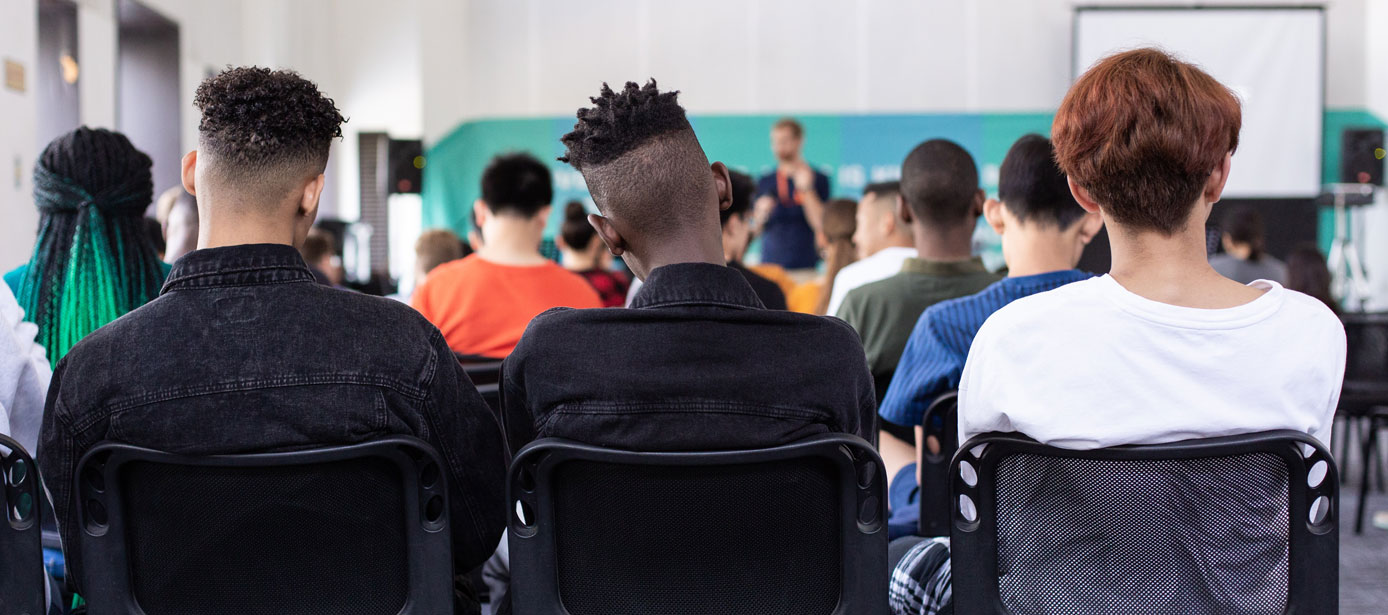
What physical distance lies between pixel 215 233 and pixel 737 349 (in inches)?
25.9

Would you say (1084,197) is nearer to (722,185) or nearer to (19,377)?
(722,185)

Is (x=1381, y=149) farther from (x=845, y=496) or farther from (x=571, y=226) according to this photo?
(x=845, y=496)

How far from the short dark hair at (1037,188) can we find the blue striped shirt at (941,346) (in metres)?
0.14

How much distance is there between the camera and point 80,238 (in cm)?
187

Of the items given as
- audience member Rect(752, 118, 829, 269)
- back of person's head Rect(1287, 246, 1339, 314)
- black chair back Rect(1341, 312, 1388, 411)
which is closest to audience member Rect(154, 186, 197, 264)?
black chair back Rect(1341, 312, 1388, 411)

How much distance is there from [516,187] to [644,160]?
1.69 metres

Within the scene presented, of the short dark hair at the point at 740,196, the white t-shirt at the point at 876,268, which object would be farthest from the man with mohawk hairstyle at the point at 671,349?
the short dark hair at the point at 740,196

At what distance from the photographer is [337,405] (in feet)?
3.80

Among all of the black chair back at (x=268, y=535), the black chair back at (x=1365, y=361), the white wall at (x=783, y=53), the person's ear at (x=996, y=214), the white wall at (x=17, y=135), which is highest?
the white wall at (x=783, y=53)

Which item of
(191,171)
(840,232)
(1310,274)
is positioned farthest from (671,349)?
(1310,274)

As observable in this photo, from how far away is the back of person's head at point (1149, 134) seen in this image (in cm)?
115

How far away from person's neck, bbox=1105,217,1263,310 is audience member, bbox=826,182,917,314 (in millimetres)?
1538

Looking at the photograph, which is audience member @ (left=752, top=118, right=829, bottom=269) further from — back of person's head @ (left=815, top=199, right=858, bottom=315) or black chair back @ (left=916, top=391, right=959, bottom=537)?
black chair back @ (left=916, top=391, right=959, bottom=537)

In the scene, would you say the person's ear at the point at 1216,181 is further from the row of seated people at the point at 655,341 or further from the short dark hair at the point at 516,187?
the short dark hair at the point at 516,187
